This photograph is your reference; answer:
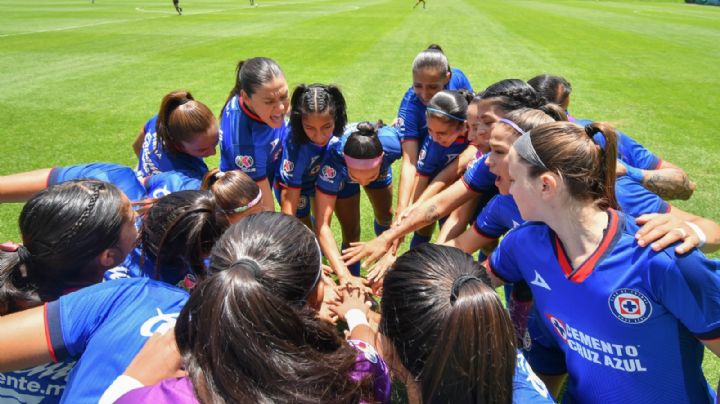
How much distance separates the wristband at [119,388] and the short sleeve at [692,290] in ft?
5.99

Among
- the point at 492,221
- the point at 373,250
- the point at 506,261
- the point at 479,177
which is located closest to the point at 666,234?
the point at 506,261

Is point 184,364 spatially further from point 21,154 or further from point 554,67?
point 554,67

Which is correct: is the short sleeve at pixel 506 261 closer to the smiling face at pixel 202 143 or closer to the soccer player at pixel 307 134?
the soccer player at pixel 307 134

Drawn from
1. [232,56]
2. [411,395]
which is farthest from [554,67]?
[411,395]

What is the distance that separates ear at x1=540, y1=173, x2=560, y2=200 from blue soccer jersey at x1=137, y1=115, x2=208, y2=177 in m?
2.65

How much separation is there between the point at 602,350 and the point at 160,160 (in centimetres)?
319

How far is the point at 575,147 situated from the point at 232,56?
1505 centimetres

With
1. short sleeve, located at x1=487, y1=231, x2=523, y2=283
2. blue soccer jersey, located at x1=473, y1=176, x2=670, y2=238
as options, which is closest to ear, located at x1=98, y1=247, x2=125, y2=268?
short sleeve, located at x1=487, y1=231, x2=523, y2=283

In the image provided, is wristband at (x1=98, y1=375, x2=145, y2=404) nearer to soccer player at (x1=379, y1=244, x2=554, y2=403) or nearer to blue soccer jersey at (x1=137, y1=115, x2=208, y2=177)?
soccer player at (x1=379, y1=244, x2=554, y2=403)

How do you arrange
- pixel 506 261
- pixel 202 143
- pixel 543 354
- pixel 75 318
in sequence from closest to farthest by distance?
1. pixel 75 318
2. pixel 506 261
3. pixel 543 354
4. pixel 202 143

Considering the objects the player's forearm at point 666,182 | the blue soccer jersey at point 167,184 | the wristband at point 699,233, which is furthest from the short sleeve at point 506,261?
the blue soccer jersey at point 167,184

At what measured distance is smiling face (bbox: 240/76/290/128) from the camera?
12.1 feet

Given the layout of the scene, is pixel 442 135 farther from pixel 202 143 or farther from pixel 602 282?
pixel 602 282

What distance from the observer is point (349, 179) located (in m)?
4.12
